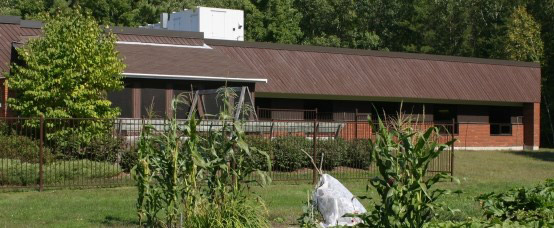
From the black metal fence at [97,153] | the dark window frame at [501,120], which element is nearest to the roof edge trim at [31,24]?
the black metal fence at [97,153]

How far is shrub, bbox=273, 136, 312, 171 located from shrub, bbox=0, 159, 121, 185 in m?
4.75

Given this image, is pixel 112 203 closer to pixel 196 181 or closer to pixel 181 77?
pixel 196 181

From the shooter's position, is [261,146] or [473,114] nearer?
[261,146]

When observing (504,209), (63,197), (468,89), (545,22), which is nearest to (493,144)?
(468,89)

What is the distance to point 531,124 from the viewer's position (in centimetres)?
4441

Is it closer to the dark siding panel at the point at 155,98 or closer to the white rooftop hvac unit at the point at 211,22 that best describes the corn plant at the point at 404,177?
the dark siding panel at the point at 155,98

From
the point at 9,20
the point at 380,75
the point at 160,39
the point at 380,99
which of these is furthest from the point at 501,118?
the point at 9,20

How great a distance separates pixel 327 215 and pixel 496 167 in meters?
18.9

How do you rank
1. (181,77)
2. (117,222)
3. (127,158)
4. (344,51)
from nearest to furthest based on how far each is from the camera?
(117,222) → (127,158) → (181,77) → (344,51)

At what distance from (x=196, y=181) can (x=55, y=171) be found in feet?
31.5

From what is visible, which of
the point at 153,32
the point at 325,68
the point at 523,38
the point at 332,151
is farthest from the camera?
the point at 523,38

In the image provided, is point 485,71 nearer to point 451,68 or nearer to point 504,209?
point 451,68

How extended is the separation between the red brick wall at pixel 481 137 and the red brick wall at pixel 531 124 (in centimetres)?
79

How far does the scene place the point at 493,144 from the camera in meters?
42.7
